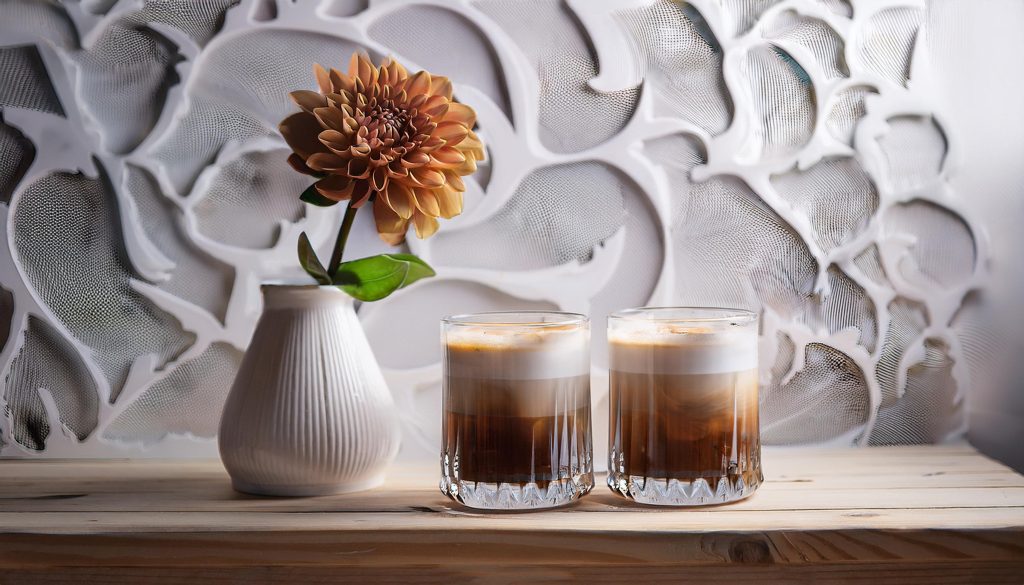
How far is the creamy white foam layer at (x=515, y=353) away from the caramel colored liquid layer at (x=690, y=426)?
0.06 m

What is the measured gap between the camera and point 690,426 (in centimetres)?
67

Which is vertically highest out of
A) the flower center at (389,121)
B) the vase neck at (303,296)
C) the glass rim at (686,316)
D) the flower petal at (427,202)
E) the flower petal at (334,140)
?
the flower center at (389,121)

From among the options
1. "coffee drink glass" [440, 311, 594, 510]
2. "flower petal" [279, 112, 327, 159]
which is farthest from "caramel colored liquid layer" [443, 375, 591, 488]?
"flower petal" [279, 112, 327, 159]

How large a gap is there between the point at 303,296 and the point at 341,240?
0.19 ft

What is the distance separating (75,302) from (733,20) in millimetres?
713

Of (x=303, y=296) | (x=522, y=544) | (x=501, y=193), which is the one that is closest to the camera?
(x=522, y=544)

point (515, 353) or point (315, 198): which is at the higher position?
point (315, 198)

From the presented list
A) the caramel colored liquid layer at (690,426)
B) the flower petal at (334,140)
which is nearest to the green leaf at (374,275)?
the flower petal at (334,140)

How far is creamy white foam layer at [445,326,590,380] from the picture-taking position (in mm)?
667

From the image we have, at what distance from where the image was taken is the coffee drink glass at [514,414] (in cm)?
67

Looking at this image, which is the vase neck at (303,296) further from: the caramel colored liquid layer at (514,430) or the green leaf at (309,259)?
the caramel colored liquid layer at (514,430)

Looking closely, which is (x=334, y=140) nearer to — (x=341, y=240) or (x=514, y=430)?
(x=341, y=240)

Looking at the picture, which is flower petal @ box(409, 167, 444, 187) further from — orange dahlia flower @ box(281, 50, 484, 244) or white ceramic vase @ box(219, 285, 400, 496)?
white ceramic vase @ box(219, 285, 400, 496)

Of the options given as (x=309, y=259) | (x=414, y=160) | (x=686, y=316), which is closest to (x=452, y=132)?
(x=414, y=160)
